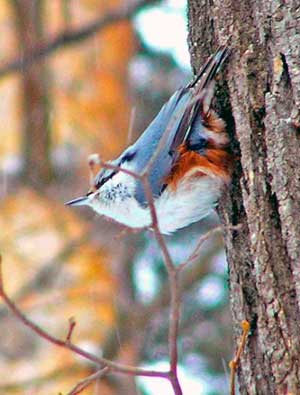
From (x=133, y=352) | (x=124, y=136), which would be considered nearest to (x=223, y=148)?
(x=133, y=352)

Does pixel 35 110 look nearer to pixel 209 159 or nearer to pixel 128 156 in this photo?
pixel 128 156

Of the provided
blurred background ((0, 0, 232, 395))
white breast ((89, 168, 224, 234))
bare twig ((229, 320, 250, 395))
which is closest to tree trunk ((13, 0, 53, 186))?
blurred background ((0, 0, 232, 395))

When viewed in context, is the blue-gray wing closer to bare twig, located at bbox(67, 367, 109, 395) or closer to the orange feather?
the orange feather

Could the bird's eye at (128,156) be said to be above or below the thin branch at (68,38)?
above

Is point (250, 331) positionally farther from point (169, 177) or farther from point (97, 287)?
point (97, 287)

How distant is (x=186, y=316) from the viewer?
6090mm

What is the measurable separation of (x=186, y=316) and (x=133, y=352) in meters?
0.75

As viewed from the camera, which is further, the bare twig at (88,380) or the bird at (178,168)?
the bird at (178,168)

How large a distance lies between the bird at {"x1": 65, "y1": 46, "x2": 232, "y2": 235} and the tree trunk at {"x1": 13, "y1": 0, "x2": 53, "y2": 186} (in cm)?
324

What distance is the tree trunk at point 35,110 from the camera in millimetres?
6027

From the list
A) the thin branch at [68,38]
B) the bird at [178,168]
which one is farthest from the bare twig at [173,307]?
the thin branch at [68,38]

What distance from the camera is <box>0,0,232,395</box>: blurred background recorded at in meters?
5.63

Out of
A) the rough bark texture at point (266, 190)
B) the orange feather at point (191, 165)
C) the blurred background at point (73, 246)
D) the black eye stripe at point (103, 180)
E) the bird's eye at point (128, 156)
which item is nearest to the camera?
the rough bark texture at point (266, 190)

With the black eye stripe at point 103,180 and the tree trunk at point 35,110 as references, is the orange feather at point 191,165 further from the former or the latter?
the tree trunk at point 35,110
